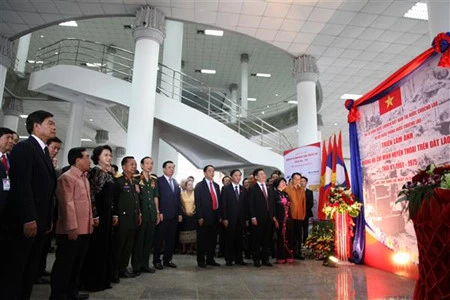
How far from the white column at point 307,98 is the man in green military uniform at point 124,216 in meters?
5.24

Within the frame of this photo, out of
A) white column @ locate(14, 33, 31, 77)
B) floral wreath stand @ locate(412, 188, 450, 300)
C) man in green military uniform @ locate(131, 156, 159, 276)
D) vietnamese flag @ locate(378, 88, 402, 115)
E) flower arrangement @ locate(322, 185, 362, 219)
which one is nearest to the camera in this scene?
floral wreath stand @ locate(412, 188, 450, 300)

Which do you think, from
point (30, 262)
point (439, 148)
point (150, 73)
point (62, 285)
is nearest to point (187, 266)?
point (62, 285)

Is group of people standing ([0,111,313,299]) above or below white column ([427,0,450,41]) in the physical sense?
below

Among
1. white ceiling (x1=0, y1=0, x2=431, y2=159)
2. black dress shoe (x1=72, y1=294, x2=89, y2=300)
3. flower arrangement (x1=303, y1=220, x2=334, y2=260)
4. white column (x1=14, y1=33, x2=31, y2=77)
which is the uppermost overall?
white column (x1=14, y1=33, x2=31, y2=77)

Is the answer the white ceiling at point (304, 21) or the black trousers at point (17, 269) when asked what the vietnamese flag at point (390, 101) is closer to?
the white ceiling at point (304, 21)

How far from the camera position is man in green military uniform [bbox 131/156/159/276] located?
3.49 meters

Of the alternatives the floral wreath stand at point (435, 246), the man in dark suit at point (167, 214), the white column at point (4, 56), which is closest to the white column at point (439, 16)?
the floral wreath stand at point (435, 246)

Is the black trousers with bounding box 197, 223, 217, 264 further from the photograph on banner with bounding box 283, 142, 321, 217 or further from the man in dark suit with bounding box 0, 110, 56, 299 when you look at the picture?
the photograph on banner with bounding box 283, 142, 321, 217

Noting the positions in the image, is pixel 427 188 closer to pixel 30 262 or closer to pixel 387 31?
pixel 30 262

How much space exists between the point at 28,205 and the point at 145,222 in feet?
5.90

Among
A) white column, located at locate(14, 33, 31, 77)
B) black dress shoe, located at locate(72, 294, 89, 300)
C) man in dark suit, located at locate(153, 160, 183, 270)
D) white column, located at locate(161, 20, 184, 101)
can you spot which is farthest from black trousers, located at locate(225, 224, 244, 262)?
white column, located at locate(14, 33, 31, 77)

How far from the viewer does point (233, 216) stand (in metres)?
4.32

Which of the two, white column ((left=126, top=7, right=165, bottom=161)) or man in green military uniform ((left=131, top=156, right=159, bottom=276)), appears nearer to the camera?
man in green military uniform ((left=131, top=156, right=159, bottom=276))

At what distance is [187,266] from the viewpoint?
412 centimetres
